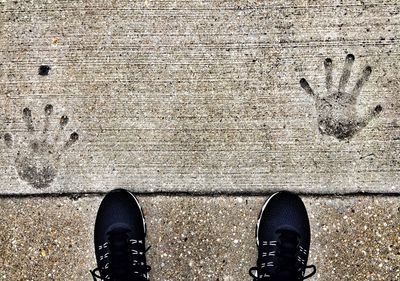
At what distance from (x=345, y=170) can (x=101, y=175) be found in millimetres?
1323

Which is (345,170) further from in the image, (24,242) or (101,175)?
(24,242)

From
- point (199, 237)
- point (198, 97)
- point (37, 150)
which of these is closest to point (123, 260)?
point (199, 237)

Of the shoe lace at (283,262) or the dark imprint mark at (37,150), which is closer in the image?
the shoe lace at (283,262)

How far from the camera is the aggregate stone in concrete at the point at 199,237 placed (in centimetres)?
275

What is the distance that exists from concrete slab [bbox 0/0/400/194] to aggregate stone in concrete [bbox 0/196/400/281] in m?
0.09

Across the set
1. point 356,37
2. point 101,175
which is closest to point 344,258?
point 356,37

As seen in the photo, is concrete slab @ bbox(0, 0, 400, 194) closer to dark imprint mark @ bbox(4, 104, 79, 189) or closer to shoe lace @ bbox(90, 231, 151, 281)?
dark imprint mark @ bbox(4, 104, 79, 189)

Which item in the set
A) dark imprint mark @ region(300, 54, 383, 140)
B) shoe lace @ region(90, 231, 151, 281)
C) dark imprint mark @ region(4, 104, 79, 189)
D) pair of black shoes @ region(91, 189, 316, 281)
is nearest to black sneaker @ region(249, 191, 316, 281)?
pair of black shoes @ region(91, 189, 316, 281)

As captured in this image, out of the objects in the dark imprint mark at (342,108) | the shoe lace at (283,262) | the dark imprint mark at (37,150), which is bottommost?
the shoe lace at (283,262)

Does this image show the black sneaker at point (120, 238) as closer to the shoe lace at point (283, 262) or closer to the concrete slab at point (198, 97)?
the concrete slab at point (198, 97)

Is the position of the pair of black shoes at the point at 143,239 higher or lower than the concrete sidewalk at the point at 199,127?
lower

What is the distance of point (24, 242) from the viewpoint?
281cm

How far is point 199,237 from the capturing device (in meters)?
2.79

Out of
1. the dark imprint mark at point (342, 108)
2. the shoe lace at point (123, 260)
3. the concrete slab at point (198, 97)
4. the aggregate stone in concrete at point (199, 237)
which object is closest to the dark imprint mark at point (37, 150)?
the concrete slab at point (198, 97)
